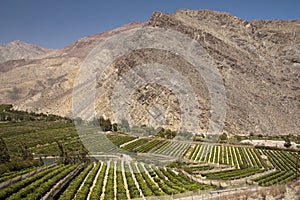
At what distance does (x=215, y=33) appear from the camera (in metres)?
126

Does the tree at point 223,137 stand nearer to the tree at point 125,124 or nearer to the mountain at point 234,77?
the mountain at point 234,77

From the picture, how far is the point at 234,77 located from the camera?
106 meters

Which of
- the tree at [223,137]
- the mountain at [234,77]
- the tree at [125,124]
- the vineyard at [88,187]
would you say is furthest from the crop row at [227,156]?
the tree at [125,124]

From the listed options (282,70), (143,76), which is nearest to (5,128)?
(143,76)

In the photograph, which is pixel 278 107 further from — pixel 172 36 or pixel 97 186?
pixel 97 186

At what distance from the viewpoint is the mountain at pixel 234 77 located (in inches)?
3674

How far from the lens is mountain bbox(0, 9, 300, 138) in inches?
3674

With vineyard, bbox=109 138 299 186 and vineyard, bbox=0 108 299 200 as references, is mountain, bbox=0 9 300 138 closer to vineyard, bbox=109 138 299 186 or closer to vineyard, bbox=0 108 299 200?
vineyard, bbox=109 138 299 186

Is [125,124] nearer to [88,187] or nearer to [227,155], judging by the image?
[227,155]

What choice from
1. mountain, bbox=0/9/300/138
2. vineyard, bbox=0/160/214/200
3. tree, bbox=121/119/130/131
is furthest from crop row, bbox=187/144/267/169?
tree, bbox=121/119/130/131

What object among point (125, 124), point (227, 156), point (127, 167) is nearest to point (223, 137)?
point (227, 156)

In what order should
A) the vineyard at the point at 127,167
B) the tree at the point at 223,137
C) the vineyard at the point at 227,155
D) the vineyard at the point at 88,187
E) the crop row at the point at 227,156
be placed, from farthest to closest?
the tree at the point at 223,137
the crop row at the point at 227,156
the vineyard at the point at 227,155
the vineyard at the point at 127,167
the vineyard at the point at 88,187

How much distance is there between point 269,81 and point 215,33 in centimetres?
3082

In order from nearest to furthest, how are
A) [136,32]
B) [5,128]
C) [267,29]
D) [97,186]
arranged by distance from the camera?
[97,186]
[5,128]
[136,32]
[267,29]
